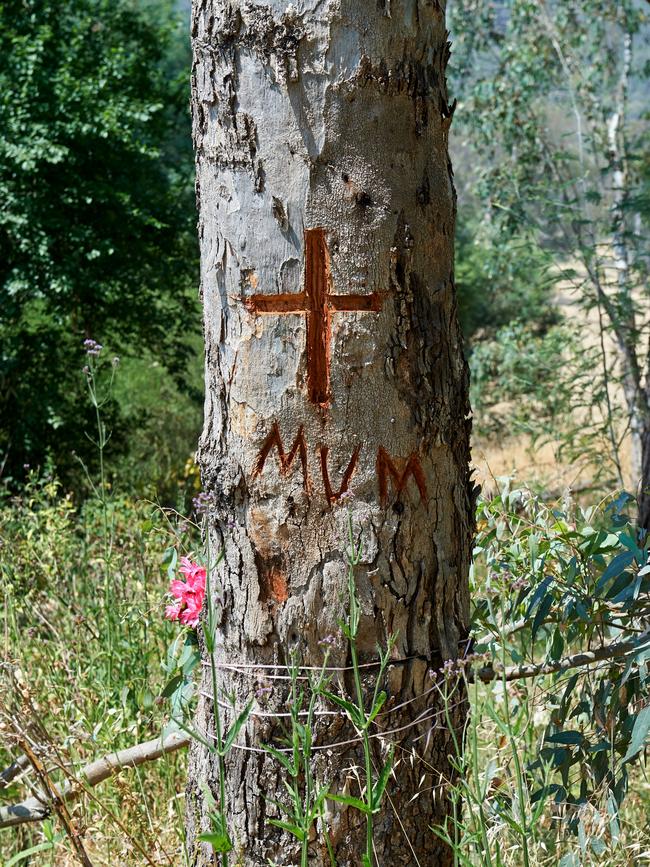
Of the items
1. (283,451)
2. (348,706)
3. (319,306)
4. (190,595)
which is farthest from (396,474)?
(190,595)

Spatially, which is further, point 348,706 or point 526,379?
point 526,379

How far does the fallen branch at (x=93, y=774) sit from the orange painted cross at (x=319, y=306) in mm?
827

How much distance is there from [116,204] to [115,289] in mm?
544

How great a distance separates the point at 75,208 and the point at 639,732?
17.4 ft

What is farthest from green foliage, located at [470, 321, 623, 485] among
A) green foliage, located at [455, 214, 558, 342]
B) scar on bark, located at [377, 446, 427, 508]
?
scar on bark, located at [377, 446, 427, 508]

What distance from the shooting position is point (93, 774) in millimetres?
2199

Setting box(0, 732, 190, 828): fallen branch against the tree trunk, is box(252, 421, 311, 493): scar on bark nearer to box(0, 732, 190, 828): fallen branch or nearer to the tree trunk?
the tree trunk

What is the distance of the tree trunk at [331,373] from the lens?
1805 mm

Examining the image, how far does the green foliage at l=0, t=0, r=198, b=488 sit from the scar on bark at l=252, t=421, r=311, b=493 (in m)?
4.25

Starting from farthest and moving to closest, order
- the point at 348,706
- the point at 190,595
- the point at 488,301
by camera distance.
A: the point at 488,301 → the point at 190,595 → the point at 348,706

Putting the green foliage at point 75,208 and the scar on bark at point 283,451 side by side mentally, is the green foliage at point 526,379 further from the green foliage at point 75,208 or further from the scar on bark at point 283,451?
the scar on bark at point 283,451

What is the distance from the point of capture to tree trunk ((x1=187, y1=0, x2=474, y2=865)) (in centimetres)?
180

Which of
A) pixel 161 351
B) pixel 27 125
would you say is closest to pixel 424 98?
pixel 27 125

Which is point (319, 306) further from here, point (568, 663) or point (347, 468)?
point (568, 663)
